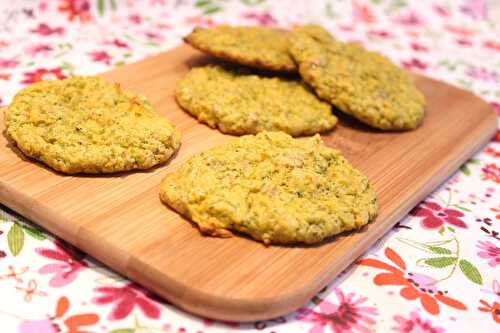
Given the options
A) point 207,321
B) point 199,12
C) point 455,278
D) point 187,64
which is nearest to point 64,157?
point 207,321

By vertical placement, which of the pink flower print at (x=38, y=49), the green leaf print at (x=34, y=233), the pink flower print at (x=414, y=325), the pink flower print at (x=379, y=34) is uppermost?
the pink flower print at (x=38, y=49)

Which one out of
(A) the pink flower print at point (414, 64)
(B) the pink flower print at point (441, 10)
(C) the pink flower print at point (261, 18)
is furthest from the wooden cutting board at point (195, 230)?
(B) the pink flower print at point (441, 10)

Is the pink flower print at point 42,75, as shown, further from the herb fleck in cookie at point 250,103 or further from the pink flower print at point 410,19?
the pink flower print at point 410,19

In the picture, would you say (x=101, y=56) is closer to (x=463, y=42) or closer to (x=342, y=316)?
(x=342, y=316)

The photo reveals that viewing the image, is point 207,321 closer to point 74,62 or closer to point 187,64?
point 187,64

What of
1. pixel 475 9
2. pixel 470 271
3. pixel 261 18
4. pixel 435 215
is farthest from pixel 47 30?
pixel 475 9

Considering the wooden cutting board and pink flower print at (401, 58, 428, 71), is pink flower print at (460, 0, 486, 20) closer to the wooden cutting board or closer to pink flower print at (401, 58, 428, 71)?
pink flower print at (401, 58, 428, 71)

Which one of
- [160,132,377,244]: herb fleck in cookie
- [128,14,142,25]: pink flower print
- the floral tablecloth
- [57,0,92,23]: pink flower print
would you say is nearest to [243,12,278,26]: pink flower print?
the floral tablecloth
